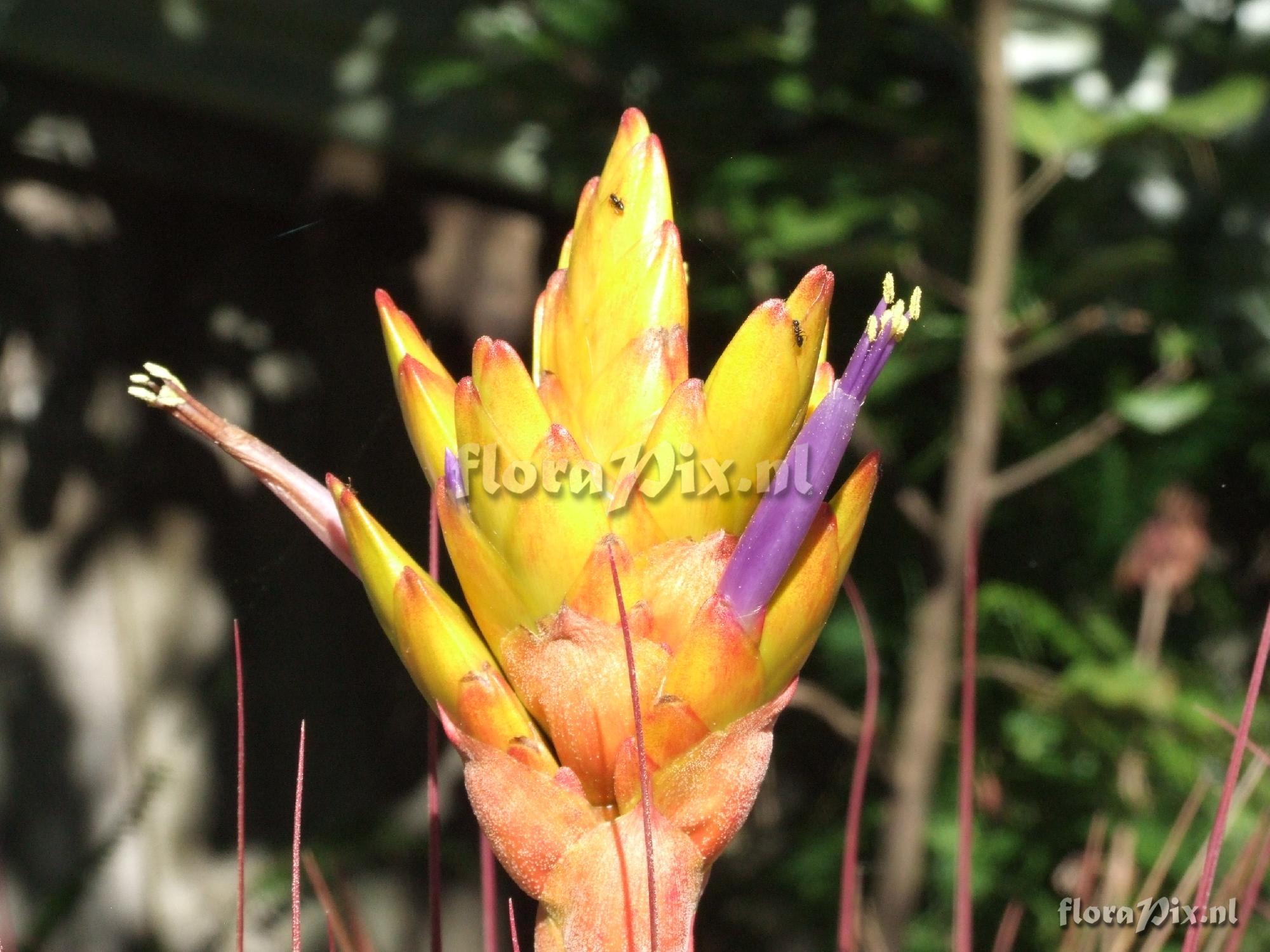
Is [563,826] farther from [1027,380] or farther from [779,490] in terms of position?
[1027,380]

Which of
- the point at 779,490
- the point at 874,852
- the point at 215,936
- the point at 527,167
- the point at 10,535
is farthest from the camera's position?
the point at 874,852

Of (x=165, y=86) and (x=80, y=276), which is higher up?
(x=165, y=86)

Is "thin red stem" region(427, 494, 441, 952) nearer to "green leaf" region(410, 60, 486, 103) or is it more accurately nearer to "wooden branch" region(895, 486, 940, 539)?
"wooden branch" region(895, 486, 940, 539)

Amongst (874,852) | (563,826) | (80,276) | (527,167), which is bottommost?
(874,852)

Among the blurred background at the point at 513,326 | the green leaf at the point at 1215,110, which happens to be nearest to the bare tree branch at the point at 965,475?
the blurred background at the point at 513,326

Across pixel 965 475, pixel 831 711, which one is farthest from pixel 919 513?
pixel 831 711

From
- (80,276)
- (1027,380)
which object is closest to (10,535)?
(80,276)

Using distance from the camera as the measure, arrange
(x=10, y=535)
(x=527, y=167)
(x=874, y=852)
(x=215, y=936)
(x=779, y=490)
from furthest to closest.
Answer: (x=874, y=852) < (x=527, y=167) < (x=10, y=535) < (x=215, y=936) < (x=779, y=490)

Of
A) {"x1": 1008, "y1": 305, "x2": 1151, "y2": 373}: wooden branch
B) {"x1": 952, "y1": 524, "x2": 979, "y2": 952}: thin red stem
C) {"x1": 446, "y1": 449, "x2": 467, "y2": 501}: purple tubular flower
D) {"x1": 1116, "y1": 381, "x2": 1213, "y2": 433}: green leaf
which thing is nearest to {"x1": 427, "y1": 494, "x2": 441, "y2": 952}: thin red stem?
{"x1": 446, "y1": 449, "x2": 467, "y2": 501}: purple tubular flower

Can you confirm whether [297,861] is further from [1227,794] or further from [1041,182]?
[1041,182]
